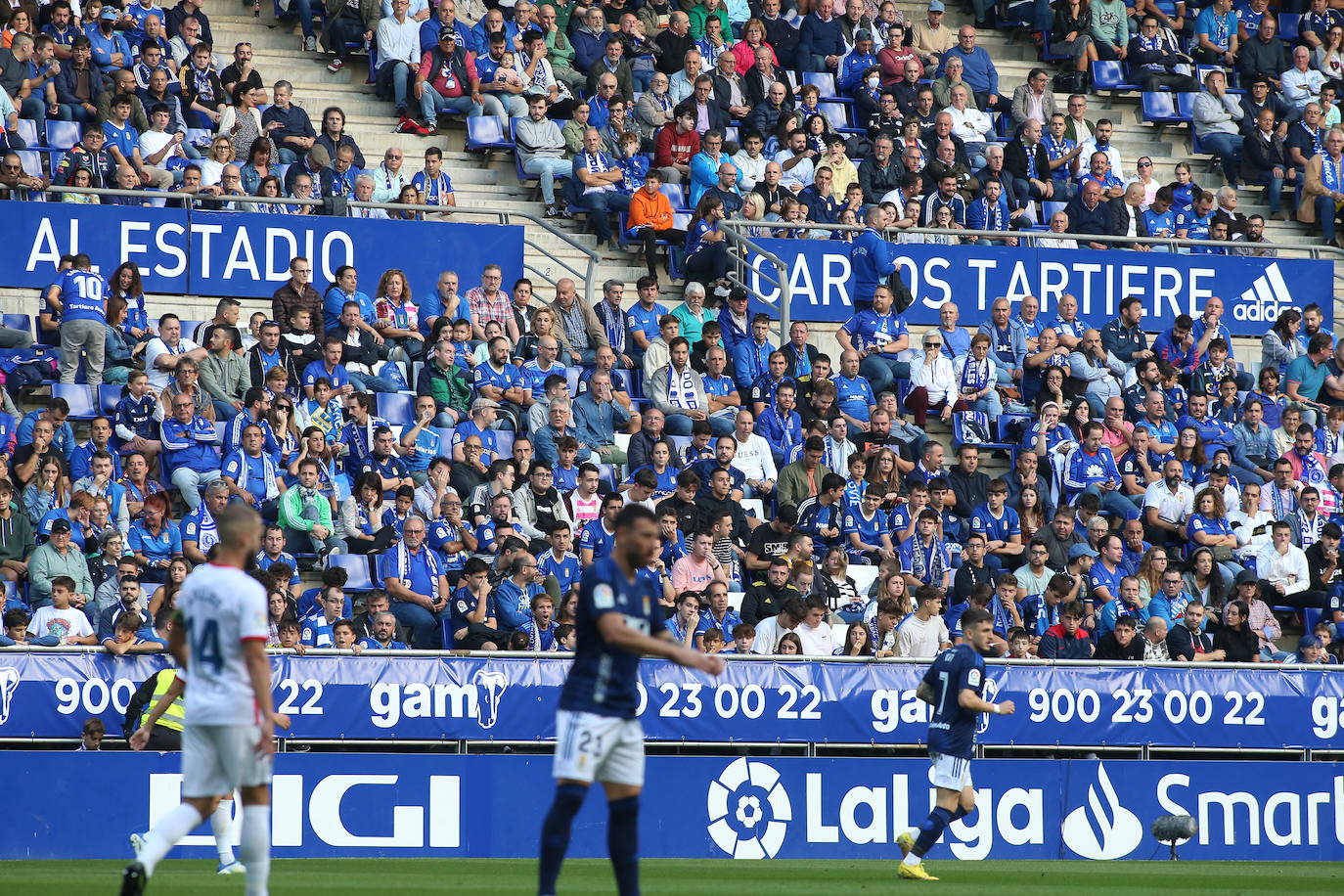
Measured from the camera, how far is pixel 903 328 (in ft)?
72.2

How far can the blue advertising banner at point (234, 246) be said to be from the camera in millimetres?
19875

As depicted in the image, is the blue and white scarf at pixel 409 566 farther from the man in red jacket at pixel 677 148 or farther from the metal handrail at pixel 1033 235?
the man in red jacket at pixel 677 148

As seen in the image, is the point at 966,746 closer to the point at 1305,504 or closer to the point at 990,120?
the point at 1305,504

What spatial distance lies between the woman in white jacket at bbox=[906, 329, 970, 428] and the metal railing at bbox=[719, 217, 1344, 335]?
Result: 4.99 feet

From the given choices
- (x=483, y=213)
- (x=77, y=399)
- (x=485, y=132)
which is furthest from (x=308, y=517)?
(x=485, y=132)

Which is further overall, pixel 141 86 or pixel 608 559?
pixel 141 86

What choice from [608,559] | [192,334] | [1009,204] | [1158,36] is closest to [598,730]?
[608,559]

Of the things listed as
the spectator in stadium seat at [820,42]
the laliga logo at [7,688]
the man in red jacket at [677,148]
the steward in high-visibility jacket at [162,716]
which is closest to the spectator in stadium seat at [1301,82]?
the spectator in stadium seat at [820,42]

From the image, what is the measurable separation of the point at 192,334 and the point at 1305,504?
1146cm

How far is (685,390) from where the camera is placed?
20.5 meters

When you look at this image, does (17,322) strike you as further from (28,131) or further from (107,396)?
(28,131)

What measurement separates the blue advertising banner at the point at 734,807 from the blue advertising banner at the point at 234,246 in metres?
6.81

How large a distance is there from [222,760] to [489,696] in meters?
7.29

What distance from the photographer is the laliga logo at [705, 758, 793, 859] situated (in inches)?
634
